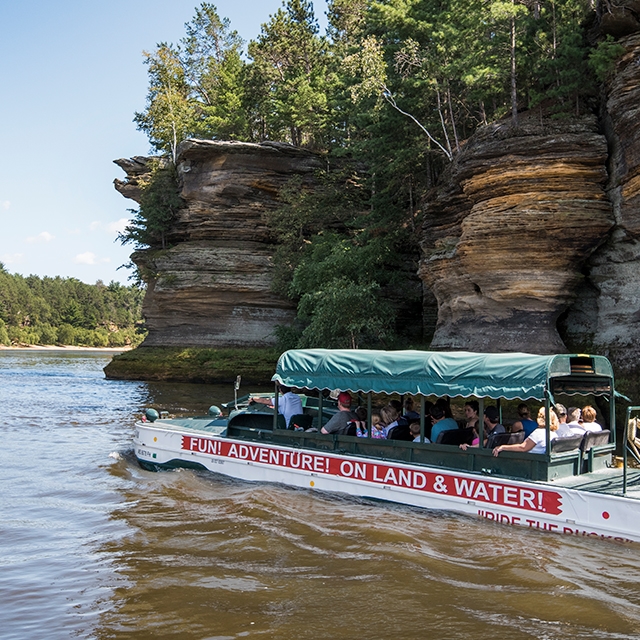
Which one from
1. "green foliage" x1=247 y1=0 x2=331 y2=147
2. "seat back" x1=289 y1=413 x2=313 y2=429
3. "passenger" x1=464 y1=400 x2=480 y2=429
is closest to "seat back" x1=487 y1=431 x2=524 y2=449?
"passenger" x1=464 y1=400 x2=480 y2=429

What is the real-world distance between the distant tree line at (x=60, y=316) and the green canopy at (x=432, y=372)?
91.4m

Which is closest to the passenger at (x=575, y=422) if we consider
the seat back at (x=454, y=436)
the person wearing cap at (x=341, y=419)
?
the seat back at (x=454, y=436)

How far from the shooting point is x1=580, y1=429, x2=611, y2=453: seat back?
9.44m

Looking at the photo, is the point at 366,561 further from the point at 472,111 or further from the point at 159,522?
the point at 472,111

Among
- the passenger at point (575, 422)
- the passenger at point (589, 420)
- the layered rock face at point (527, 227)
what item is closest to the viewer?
the passenger at point (575, 422)

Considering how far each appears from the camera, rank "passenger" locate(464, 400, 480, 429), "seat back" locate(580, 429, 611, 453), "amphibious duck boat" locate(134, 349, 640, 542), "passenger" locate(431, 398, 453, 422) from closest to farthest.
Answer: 1. "amphibious duck boat" locate(134, 349, 640, 542)
2. "seat back" locate(580, 429, 611, 453)
3. "passenger" locate(464, 400, 480, 429)
4. "passenger" locate(431, 398, 453, 422)

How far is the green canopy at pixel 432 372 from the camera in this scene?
8.85 m

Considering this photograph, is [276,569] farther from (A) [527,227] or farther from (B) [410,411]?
(A) [527,227]

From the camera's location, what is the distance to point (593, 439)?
965cm

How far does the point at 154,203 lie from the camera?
41.4 meters

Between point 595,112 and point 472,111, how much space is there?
30.9ft

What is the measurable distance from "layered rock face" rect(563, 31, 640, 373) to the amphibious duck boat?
881cm

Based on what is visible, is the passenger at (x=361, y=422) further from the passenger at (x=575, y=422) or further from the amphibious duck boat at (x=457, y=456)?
the passenger at (x=575, y=422)

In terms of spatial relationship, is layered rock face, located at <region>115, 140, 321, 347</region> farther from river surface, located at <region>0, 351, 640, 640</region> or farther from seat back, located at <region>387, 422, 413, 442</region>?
seat back, located at <region>387, 422, 413, 442</region>
